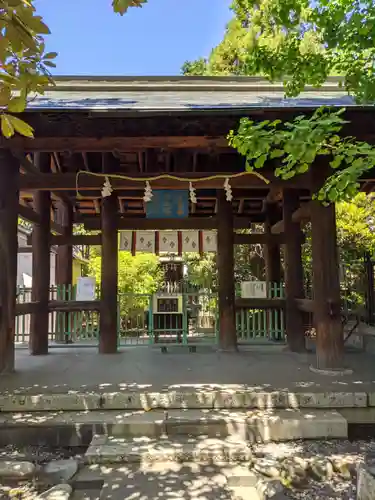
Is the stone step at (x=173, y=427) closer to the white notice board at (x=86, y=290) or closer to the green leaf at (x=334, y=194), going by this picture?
the green leaf at (x=334, y=194)

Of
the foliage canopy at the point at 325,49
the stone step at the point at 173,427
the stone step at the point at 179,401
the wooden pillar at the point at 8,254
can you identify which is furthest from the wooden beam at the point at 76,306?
the foliage canopy at the point at 325,49

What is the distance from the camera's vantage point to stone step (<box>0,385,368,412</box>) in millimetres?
4332

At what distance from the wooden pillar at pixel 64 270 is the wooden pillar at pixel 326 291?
5404 millimetres

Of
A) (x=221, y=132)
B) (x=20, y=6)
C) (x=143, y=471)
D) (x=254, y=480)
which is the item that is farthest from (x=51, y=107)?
(x=254, y=480)

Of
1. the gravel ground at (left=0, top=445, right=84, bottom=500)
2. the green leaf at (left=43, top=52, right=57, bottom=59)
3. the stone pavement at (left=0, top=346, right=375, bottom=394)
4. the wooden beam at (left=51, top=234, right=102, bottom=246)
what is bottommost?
the gravel ground at (left=0, top=445, right=84, bottom=500)

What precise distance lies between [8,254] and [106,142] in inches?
83.0

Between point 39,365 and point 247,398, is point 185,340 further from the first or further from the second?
point 247,398

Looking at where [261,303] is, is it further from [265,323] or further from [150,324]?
[150,324]

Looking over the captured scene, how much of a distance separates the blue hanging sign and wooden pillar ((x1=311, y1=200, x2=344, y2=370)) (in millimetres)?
2352

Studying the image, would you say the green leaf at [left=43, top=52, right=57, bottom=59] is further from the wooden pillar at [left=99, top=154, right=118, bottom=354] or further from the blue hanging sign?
the wooden pillar at [left=99, top=154, right=118, bottom=354]

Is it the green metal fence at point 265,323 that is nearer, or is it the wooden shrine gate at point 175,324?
the wooden shrine gate at point 175,324

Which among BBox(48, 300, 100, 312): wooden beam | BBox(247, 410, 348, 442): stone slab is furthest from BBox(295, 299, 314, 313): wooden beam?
BBox(48, 300, 100, 312): wooden beam

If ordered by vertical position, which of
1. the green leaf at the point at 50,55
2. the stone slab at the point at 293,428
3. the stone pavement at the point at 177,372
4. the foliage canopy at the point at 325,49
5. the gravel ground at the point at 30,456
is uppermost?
the foliage canopy at the point at 325,49

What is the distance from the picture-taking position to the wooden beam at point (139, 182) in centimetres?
588
